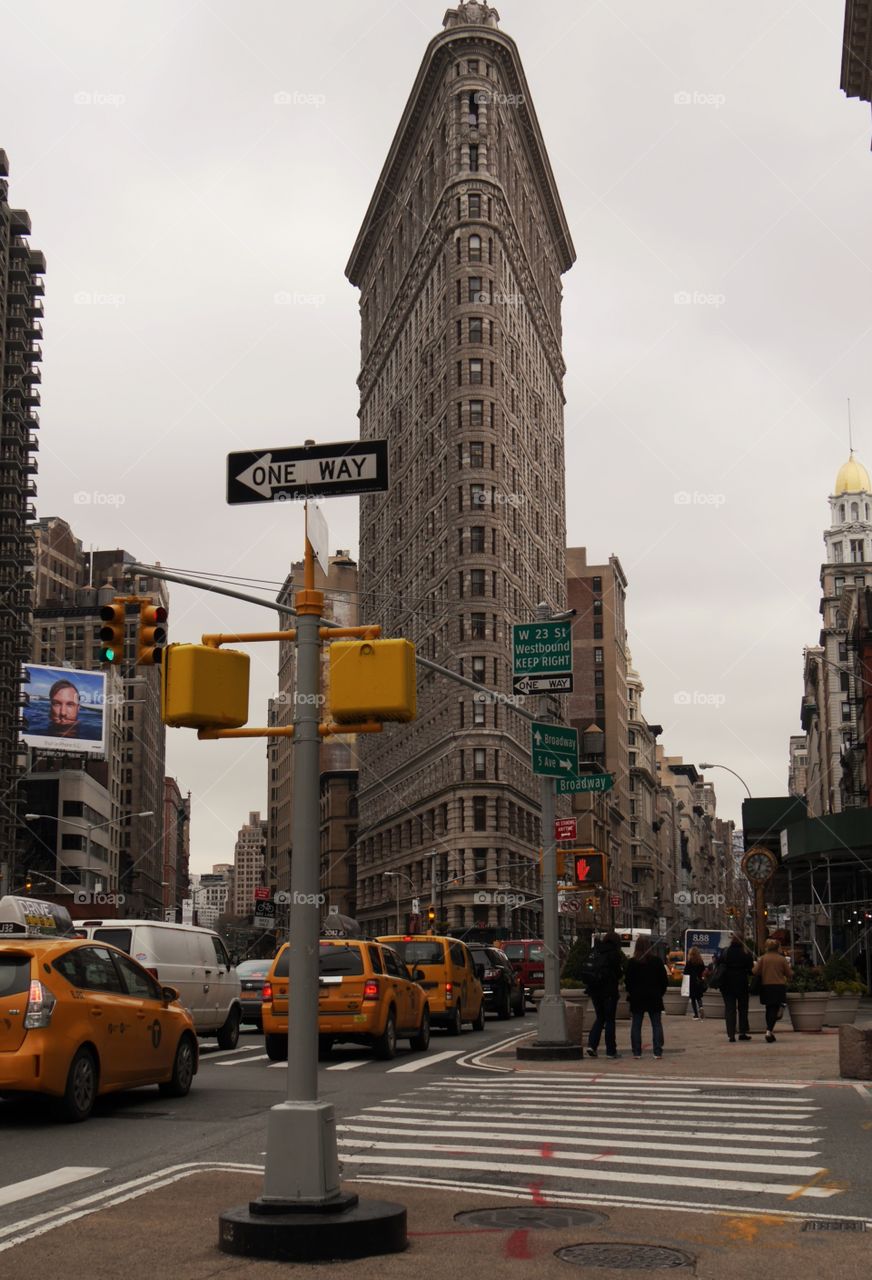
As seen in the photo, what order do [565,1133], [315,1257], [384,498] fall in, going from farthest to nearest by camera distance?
[384,498] < [565,1133] < [315,1257]

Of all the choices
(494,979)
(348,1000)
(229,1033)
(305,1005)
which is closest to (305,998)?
(305,1005)

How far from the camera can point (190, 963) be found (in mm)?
23250

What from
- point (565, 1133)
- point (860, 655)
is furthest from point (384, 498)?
point (565, 1133)

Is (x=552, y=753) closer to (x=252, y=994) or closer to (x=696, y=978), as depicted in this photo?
(x=252, y=994)

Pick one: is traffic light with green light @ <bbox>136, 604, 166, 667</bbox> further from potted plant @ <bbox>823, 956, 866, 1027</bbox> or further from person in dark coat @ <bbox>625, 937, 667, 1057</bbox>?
potted plant @ <bbox>823, 956, 866, 1027</bbox>

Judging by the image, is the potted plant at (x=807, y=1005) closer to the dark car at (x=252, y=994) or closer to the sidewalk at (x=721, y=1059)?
the sidewalk at (x=721, y=1059)

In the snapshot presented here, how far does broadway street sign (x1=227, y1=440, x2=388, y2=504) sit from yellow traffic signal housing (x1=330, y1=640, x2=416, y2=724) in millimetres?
1093

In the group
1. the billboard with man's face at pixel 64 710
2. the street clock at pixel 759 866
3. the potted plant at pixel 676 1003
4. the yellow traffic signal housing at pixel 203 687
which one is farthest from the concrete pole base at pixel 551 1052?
the billboard with man's face at pixel 64 710

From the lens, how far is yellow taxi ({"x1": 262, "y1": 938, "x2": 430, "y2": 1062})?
69.9 feet

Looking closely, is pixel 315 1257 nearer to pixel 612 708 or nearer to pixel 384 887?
pixel 384 887

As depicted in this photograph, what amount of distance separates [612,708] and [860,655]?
8509 centimetres

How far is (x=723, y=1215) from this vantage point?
871 centimetres

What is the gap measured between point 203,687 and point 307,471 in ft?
5.02

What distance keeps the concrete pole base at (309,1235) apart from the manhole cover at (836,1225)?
2.41m
